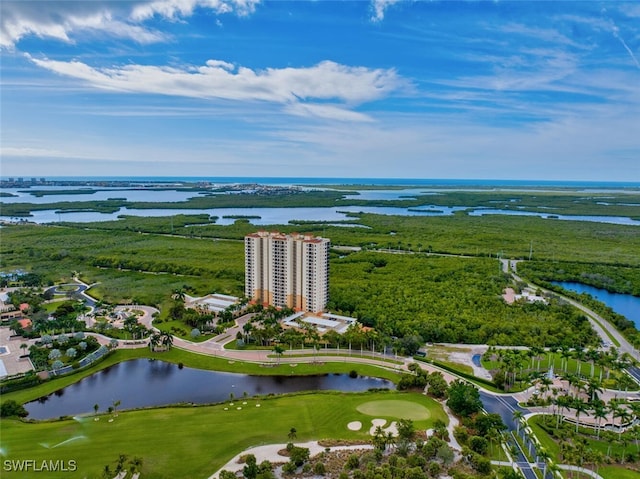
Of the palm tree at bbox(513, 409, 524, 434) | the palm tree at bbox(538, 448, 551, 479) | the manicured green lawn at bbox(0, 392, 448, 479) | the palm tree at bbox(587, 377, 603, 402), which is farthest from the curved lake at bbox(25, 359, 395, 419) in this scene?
the palm tree at bbox(587, 377, 603, 402)

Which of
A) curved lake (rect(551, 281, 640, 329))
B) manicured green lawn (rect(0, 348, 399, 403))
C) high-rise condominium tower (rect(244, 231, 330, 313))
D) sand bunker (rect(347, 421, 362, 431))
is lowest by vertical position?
manicured green lawn (rect(0, 348, 399, 403))

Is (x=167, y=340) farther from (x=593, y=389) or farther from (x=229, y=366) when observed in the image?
Answer: (x=593, y=389)

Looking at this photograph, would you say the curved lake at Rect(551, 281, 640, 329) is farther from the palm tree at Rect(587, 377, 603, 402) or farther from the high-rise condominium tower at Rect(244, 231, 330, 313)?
the high-rise condominium tower at Rect(244, 231, 330, 313)

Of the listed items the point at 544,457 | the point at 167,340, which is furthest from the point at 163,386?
the point at 544,457

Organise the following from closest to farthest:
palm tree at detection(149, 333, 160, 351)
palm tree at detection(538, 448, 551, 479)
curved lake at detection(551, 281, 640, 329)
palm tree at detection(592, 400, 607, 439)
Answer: palm tree at detection(538, 448, 551, 479)
palm tree at detection(592, 400, 607, 439)
palm tree at detection(149, 333, 160, 351)
curved lake at detection(551, 281, 640, 329)

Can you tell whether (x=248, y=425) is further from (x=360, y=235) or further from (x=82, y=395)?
(x=360, y=235)

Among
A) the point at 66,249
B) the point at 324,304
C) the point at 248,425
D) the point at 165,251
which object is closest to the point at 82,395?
the point at 248,425

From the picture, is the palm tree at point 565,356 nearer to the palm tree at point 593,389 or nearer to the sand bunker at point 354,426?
the palm tree at point 593,389
